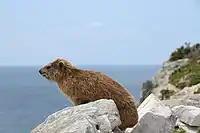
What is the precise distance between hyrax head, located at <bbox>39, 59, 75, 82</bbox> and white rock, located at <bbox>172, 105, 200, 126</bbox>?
9.96ft

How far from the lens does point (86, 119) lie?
8.61 meters

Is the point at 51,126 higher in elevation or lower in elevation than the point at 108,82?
lower

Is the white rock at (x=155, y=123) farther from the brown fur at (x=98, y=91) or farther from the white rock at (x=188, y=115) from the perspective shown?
the white rock at (x=188, y=115)

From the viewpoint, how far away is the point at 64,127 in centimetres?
869

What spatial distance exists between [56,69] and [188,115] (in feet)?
11.7

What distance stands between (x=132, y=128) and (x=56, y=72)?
235 cm

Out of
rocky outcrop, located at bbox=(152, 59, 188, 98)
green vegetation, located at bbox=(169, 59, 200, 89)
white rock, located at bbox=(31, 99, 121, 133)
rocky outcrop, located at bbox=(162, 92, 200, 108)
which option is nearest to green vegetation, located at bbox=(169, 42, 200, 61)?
rocky outcrop, located at bbox=(152, 59, 188, 98)

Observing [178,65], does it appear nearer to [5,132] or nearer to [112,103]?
[5,132]

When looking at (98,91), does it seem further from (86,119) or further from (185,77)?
(185,77)

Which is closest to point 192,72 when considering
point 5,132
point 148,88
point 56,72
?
point 148,88

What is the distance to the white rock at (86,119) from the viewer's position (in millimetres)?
8398

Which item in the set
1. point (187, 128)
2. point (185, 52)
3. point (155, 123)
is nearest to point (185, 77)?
point (185, 52)

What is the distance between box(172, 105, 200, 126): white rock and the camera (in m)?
11.1

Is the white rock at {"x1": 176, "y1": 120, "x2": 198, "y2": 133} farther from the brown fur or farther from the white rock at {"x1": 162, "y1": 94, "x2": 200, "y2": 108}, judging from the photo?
the white rock at {"x1": 162, "y1": 94, "x2": 200, "y2": 108}
